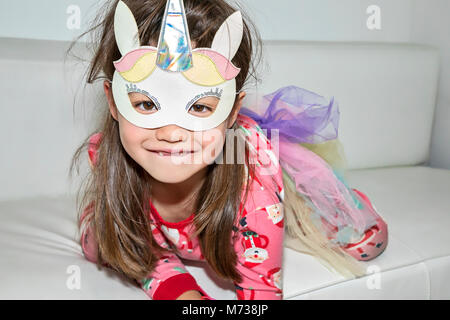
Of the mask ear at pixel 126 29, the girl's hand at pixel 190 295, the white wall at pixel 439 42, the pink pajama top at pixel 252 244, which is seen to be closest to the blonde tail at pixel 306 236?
the pink pajama top at pixel 252 244

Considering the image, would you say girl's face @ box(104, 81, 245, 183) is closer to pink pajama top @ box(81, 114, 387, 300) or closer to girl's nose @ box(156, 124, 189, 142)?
girl's nose @ box(156, 124, 189, 142)

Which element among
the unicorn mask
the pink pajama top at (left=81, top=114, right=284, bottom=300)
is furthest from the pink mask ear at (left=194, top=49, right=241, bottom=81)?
the pink pajama top at (left=81, top=114, right=284, bottom=300)

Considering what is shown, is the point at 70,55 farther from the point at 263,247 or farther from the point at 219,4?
the point at 263,247

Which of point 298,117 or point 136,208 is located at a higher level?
point 298,117

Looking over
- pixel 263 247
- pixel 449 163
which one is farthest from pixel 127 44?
pixel 449 163

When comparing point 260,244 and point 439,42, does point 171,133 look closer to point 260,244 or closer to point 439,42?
point 260,244

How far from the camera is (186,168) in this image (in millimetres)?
860

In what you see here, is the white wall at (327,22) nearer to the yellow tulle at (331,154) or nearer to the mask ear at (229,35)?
the yellow tulle at (331,154)

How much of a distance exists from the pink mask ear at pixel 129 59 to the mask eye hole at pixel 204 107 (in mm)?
102

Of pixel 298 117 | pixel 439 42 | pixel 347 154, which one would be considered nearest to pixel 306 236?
pixel 298 117

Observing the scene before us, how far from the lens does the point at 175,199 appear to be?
1014 millimetres

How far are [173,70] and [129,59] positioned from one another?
0.07 meters

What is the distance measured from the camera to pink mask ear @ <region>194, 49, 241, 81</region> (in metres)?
0.80

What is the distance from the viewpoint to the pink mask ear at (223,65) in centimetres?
80
